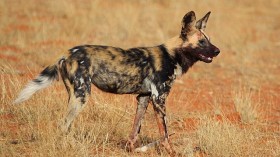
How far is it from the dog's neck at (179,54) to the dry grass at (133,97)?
1.81 feet

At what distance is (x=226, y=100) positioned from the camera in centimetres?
771

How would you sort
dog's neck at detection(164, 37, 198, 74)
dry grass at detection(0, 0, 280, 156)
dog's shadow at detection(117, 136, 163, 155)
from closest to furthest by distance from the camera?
dry grass at detection(0, 0, 280, 156)
dog's shadow at detection(117, 136, 163, 155)
dog's neck at detection(164, 37, 198, 74)

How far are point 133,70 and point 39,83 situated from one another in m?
0.82

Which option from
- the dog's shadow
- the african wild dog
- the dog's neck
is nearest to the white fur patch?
the african wild dog

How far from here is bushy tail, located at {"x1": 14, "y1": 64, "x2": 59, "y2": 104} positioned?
462 centimetres

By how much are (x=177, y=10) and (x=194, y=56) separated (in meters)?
8.41

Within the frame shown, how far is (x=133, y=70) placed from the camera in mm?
4910

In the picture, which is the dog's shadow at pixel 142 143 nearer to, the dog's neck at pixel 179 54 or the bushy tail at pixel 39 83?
the dog's neck at pixel 179 54

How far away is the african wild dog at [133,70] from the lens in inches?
182

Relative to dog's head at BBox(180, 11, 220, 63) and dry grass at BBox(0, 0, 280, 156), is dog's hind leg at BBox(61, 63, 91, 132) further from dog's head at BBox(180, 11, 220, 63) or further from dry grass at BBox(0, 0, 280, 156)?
dog's head at BBox(180, 11, 220, 63)

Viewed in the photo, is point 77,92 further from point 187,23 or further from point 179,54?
point 187,23

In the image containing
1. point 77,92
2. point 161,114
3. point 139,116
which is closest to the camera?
point 77,92

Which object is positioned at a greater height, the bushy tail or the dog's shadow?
the bushy tail

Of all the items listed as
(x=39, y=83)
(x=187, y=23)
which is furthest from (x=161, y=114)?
(x=39, y=83)
